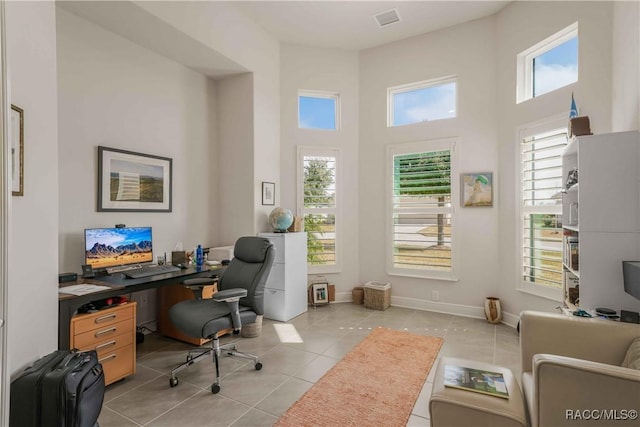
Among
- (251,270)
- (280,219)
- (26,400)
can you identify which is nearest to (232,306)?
(251,270)

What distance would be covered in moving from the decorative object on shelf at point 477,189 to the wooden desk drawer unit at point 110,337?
12.6 feet

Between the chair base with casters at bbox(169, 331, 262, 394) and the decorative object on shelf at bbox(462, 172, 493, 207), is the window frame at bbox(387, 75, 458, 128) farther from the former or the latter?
the chair base with casters at bbox(169, 331, 262, 394)

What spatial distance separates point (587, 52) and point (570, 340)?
8.65 feet

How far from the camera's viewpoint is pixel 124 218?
10.8 ft

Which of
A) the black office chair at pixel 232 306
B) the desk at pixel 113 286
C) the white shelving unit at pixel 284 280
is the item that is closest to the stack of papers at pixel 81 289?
the desk at pixel 113 286

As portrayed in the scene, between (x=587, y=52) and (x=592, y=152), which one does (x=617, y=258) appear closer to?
(x=592, y=152)

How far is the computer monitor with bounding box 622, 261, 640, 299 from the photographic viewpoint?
1632 millimetres

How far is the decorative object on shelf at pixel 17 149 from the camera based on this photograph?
1.74 metres

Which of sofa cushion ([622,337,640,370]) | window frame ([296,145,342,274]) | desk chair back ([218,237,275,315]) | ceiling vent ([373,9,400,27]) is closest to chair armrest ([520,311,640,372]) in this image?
sofa cushion ([622,337,640,370])

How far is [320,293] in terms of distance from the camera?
178 inches

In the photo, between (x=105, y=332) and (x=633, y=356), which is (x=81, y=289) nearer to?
(x=105, y=332)

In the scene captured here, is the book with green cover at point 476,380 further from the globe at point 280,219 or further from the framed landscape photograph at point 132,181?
the framed landscape photograph at point 132,181

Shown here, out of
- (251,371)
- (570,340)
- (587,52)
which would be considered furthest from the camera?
(587,52)

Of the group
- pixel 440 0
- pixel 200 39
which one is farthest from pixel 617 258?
pixel 200 39
